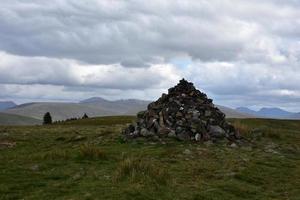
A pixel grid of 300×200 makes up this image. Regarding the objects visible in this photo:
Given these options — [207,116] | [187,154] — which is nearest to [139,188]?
[187,154]

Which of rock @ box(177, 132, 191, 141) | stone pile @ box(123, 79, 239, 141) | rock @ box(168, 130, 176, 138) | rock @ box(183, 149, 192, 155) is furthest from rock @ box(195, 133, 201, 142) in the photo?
rock @ box(183, 149, 192, 155)

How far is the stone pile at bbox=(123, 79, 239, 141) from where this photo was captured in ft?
110

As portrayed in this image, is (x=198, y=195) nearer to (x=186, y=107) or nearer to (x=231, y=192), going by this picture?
(x=231, y=192)

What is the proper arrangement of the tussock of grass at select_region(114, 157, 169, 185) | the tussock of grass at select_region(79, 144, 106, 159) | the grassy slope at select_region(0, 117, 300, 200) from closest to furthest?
the grassy slope at select_region(0, 117, 300, 200) < the tussock of grass at select_region(114, 157, 169, 185) < the tussock of grass at select_region(79, 144, 106, 159)

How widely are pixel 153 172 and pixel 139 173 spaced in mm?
547

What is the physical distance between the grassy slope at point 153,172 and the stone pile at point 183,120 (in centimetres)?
189

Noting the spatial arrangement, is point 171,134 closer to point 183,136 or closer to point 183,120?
point 183,136

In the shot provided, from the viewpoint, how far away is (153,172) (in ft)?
59.4

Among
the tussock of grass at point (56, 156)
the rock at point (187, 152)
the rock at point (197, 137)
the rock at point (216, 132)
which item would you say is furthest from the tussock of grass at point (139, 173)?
the rock at point (216, 132)

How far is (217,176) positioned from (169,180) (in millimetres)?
3374

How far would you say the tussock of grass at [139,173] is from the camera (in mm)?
17500

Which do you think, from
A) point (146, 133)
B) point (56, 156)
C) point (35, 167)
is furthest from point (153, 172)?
point (146, 133)

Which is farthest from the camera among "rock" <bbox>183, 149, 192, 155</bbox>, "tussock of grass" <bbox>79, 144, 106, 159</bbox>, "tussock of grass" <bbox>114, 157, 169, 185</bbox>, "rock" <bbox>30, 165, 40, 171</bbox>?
"rock" <bbox>183, 149, 192, 155</bbox>

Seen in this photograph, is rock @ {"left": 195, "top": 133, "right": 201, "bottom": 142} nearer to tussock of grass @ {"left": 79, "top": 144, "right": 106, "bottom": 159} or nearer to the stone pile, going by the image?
the stone pile
